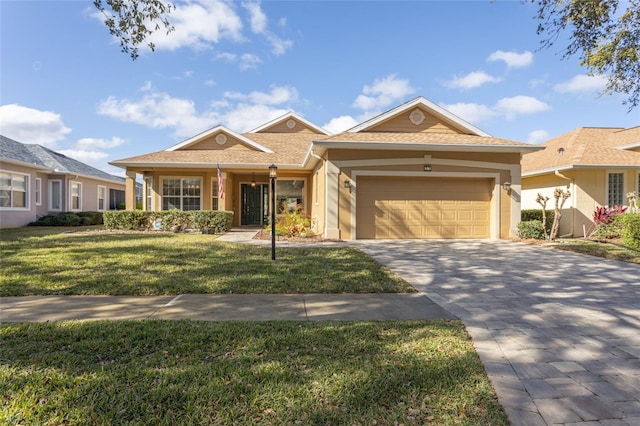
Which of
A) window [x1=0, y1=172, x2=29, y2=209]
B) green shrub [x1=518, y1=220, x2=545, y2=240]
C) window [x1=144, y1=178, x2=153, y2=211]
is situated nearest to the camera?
green shrub [x1=518, y1=220, x2=545, y2=240]

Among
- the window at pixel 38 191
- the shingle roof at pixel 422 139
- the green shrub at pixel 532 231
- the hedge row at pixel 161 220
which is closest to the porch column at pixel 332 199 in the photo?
the shingle roof at pixel 422 139

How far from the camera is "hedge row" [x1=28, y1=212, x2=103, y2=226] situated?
18.3 meters

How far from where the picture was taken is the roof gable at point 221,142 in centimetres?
1758

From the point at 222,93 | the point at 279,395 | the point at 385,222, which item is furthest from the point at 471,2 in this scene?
the point at 222,93

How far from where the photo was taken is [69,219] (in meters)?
19.2

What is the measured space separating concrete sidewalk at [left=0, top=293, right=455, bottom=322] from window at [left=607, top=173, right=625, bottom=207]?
14.8 metres

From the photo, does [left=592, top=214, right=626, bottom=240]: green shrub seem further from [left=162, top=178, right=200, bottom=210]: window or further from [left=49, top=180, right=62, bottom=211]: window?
[left=49, top=180, right=62, bottom=211]: window

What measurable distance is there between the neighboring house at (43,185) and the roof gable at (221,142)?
8140mm

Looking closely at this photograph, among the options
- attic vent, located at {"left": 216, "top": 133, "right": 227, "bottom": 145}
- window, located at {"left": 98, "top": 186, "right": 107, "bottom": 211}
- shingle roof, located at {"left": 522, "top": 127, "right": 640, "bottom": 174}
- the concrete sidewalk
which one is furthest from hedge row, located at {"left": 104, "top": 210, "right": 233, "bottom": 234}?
shingle roof, located at {"left": 522, "top": 127, "right": 640, "bottom": 174}

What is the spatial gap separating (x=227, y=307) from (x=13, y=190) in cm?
1898

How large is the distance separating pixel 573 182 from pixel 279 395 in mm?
16647

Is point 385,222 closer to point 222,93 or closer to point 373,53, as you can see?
point 373,53

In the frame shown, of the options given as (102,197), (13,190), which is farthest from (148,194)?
(102,197)

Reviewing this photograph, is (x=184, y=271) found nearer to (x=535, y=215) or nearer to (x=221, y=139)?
(x=221, y=139)
